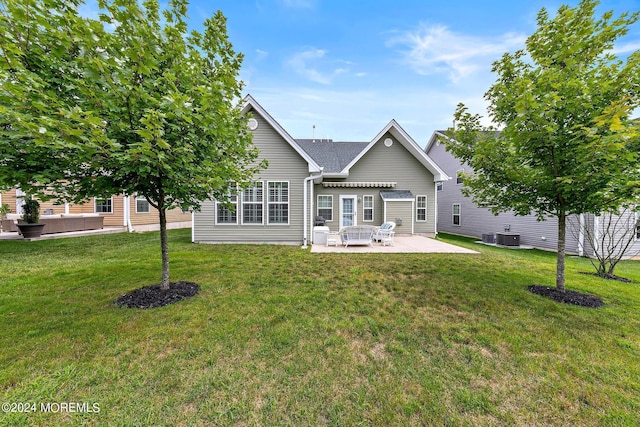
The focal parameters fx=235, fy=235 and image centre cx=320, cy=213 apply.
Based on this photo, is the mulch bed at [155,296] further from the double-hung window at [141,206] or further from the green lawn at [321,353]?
the double-hung window at [141,206]

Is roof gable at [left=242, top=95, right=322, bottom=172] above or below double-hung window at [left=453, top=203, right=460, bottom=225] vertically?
above

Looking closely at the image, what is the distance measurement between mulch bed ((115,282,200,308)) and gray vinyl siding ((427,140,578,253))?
10940 mm

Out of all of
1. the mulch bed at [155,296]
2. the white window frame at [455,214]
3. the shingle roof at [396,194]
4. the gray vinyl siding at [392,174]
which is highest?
the gray vinyl siding at [392,174]

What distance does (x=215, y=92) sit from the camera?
370 centimetres

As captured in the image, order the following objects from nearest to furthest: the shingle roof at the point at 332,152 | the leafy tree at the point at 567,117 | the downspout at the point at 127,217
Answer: the leafy tree at the point at 567,117 → the shingle roof at the point at 332,152 → the downspout at the point at 127,217

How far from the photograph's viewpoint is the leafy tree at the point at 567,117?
3893 mm

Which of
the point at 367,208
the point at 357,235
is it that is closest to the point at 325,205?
the point at 367,208

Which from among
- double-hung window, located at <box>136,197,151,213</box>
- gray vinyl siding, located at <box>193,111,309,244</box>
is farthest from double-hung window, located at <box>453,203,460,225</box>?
double-hung window, located at <box>136,197,151,213</box>

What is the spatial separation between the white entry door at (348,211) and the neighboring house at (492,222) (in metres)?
5.51

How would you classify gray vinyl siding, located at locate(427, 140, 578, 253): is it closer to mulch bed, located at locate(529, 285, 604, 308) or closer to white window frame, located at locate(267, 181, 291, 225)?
mulch bed, located at locate(529, 285, 604, 308)

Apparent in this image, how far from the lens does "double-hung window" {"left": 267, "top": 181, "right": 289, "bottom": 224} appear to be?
11.2 meters

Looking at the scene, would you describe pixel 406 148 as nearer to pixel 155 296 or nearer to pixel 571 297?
pixel 571 297

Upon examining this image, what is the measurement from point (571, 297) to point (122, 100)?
8.73 meters

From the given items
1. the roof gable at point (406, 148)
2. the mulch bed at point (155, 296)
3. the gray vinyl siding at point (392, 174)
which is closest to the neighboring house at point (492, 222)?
the roof gable at point (406, 148)
